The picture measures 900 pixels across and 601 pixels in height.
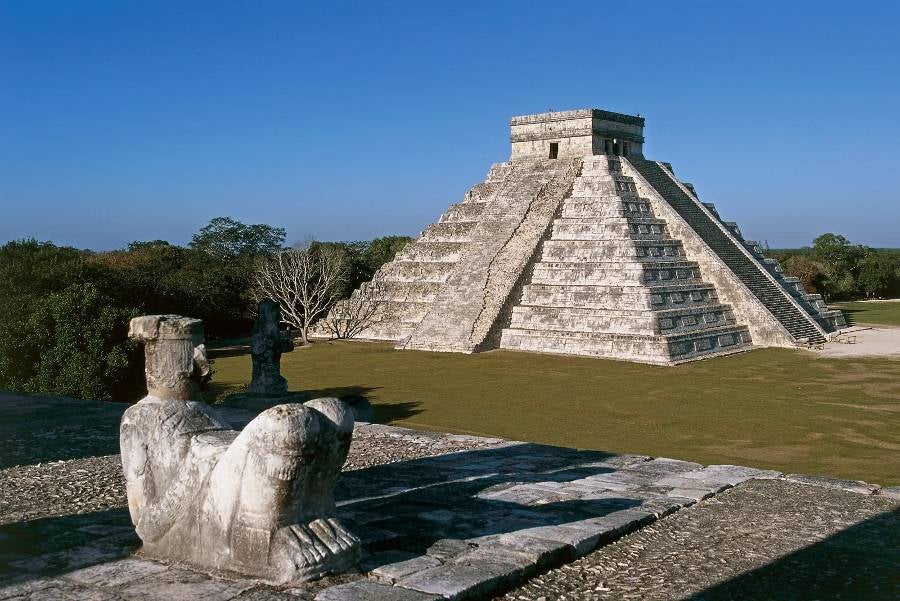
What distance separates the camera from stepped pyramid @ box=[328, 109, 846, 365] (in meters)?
23.8

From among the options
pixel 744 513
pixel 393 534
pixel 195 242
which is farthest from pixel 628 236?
pixel 195 242

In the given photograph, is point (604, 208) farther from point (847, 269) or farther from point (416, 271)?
point (847, 269)

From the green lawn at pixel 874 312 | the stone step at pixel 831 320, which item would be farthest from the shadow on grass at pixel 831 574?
the green lawn at pixel 874 312

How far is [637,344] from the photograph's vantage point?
2238 centimetres

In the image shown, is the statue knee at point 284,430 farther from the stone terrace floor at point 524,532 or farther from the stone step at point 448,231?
the stone step at point 448,231

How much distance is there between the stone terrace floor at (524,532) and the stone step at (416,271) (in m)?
19.8

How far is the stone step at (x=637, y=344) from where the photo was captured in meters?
22.1

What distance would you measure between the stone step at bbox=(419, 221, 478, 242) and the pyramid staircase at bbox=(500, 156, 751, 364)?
3868 millimetres

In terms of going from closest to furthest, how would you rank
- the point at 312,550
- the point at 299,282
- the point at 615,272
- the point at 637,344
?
the point at 312,550
the point at 637,344
the point at 615,272
the point at 299,282

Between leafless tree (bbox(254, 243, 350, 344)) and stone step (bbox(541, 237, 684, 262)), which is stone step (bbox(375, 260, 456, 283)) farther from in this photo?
stone step (bbox(541, 237, 684, 262))

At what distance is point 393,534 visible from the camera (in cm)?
617

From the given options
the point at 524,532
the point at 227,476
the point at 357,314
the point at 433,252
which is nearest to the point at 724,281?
the point at 433,252

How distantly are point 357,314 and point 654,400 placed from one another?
1509 cm

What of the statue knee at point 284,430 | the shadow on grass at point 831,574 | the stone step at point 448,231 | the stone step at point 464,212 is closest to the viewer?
the statue knee at point 284,430
